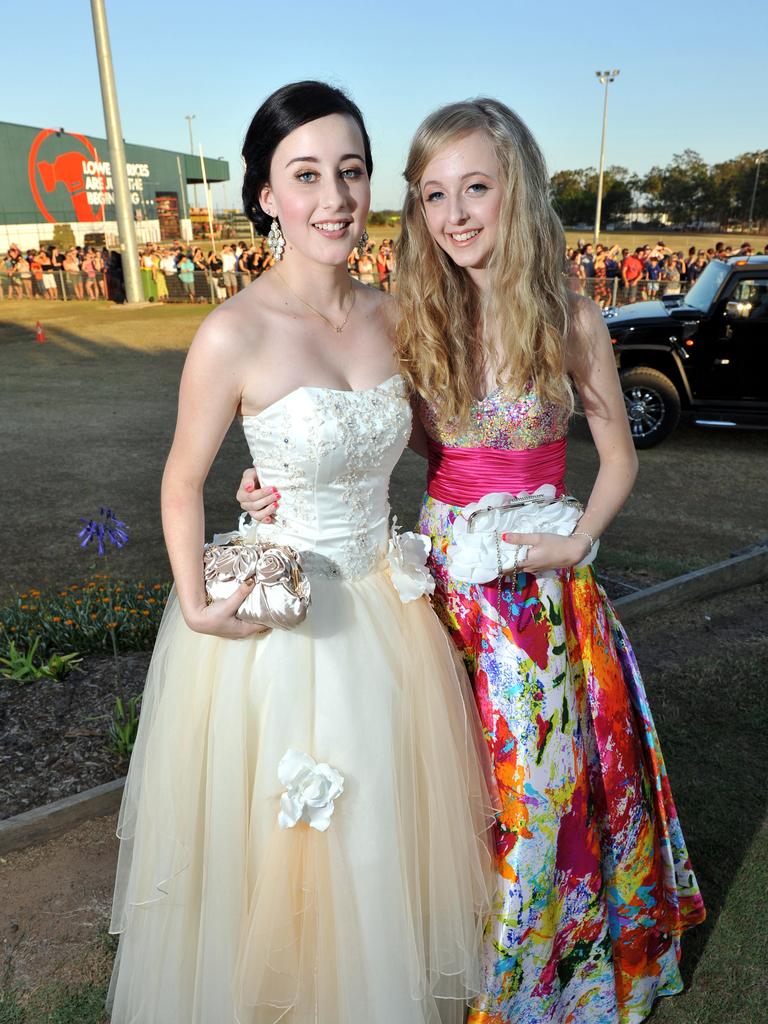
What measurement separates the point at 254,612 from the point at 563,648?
85 cm

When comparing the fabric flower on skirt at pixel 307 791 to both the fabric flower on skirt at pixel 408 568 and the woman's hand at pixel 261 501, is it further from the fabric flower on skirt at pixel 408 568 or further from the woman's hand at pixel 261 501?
the woman's hand at pixel 261 501

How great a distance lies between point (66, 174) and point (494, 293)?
43.5 metres

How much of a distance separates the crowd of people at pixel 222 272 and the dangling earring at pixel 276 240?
47.1 ft

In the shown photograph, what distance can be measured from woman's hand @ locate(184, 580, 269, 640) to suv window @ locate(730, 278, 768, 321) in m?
7.87

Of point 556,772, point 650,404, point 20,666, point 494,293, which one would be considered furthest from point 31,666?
point 650,404

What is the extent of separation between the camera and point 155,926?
203 cm

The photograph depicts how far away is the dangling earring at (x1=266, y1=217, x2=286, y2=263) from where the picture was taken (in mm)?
2174

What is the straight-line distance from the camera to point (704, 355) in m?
8.63

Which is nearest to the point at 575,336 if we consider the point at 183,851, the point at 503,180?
the point at 503,180

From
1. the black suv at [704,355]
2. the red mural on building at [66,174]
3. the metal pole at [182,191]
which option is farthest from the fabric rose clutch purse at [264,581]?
the metal pole at [182,191]

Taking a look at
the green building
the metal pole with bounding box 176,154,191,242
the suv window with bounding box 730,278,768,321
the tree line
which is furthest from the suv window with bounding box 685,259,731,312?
the tree line

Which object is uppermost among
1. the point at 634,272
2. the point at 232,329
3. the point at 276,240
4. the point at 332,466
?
the point at 276,240

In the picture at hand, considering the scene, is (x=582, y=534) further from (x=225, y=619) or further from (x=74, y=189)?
(x=74, y=189)

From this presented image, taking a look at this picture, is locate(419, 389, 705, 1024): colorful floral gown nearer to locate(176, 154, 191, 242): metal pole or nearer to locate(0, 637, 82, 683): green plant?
locate(0, 637, 82, 683): green plant
